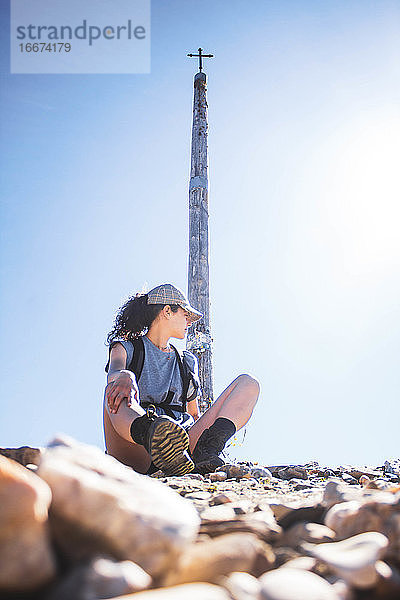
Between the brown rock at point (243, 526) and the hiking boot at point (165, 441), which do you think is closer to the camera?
the brown rock at point (243, 526)

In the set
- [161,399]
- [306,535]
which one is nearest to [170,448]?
[161,399]

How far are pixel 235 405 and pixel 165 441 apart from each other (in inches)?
35.3

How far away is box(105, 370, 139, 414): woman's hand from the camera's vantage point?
3053mm

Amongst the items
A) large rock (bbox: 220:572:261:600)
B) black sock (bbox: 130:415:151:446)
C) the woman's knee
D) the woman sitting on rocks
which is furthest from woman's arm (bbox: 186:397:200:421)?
large rock (bbox: 220:572:261:600)

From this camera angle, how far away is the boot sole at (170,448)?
2.74m

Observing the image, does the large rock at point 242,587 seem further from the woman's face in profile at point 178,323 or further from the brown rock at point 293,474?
the woman's face in profile at point 178,323

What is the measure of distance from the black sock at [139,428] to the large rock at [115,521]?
194 cm

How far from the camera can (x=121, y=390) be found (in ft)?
10.1

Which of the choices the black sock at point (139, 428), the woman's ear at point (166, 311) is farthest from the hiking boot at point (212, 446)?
the woman's ear at point (166, 311)

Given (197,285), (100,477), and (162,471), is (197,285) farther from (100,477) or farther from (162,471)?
(100,477)

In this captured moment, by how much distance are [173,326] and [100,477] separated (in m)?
3.26

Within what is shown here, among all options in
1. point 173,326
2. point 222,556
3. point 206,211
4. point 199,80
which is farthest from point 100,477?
point 199,80

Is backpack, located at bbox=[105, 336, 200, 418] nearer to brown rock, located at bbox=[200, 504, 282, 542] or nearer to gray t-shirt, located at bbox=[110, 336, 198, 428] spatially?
gray t-shirt, located at bbox=[110, 336, 198, 428]

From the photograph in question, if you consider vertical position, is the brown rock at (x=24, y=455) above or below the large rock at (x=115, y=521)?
below
